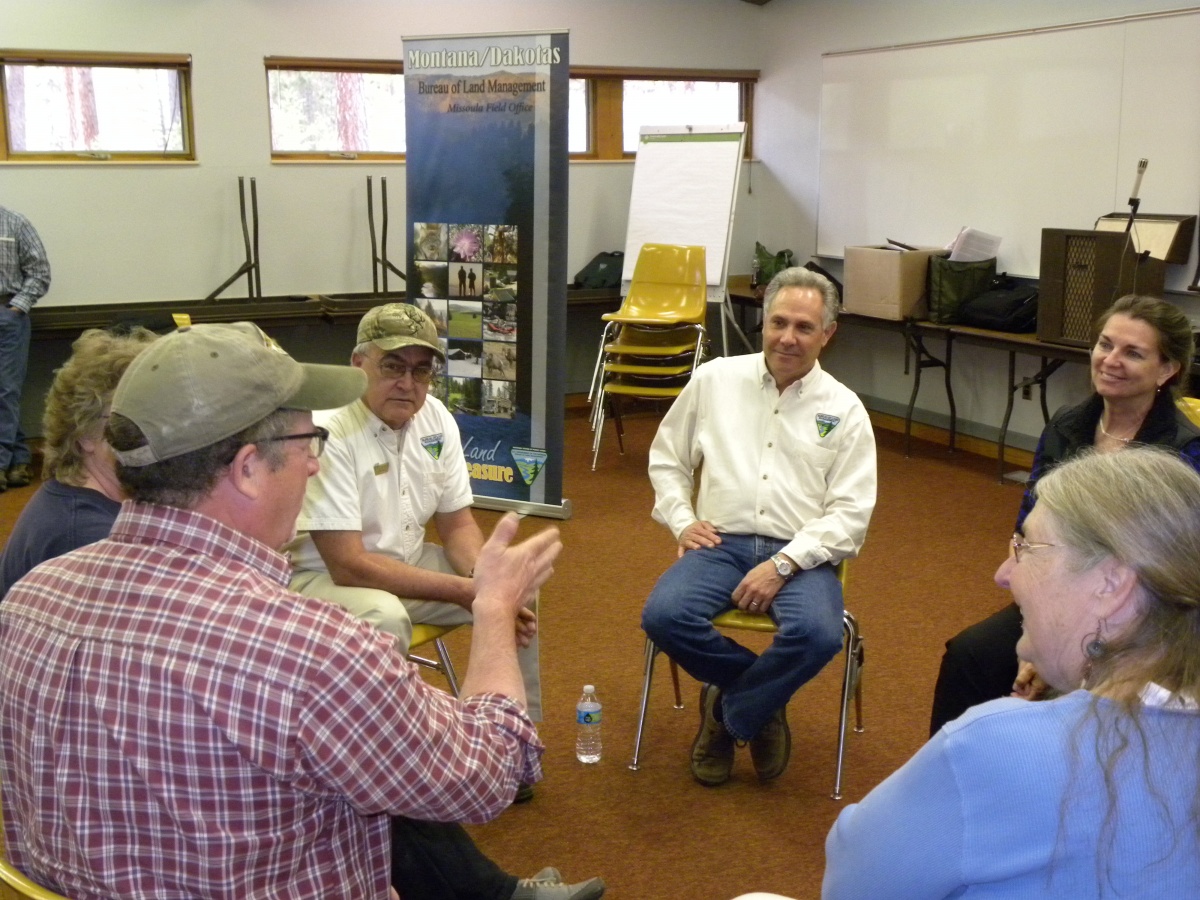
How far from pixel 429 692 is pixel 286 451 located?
336mm

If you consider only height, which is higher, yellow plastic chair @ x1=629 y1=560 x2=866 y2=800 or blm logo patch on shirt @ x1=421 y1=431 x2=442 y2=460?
blm logo patch on shirt @ x1=421 y1=431 x2=442 y2=460

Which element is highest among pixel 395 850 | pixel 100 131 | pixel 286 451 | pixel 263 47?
pixel 263 47

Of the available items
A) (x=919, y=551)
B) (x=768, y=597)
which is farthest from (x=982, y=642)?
(x=919, y=551)

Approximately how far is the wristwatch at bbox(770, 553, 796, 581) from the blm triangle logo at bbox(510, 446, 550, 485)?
2519 millimetres

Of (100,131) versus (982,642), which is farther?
(100,131)

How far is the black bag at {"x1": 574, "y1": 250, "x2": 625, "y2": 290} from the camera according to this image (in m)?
7.43

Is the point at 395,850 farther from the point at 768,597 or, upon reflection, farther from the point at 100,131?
the point at 100,131

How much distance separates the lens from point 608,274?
7.45 metres

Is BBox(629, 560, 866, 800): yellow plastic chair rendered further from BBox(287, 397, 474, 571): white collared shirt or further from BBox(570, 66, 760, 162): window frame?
BBox(570, 66, 760, 162): window frame

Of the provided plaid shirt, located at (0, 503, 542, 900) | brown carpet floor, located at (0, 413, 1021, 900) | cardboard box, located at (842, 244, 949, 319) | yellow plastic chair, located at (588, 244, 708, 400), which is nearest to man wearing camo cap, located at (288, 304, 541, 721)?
brown carpet floor, located at (0, 413, 1021, 900)

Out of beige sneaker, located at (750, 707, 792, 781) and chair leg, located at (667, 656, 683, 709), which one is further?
chair leg, located at (667, 656, 683, 709)

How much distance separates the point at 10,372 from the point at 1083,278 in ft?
16.4

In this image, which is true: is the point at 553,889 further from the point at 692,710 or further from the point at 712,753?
the point at 692,710

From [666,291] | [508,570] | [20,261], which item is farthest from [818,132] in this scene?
[508,570]
